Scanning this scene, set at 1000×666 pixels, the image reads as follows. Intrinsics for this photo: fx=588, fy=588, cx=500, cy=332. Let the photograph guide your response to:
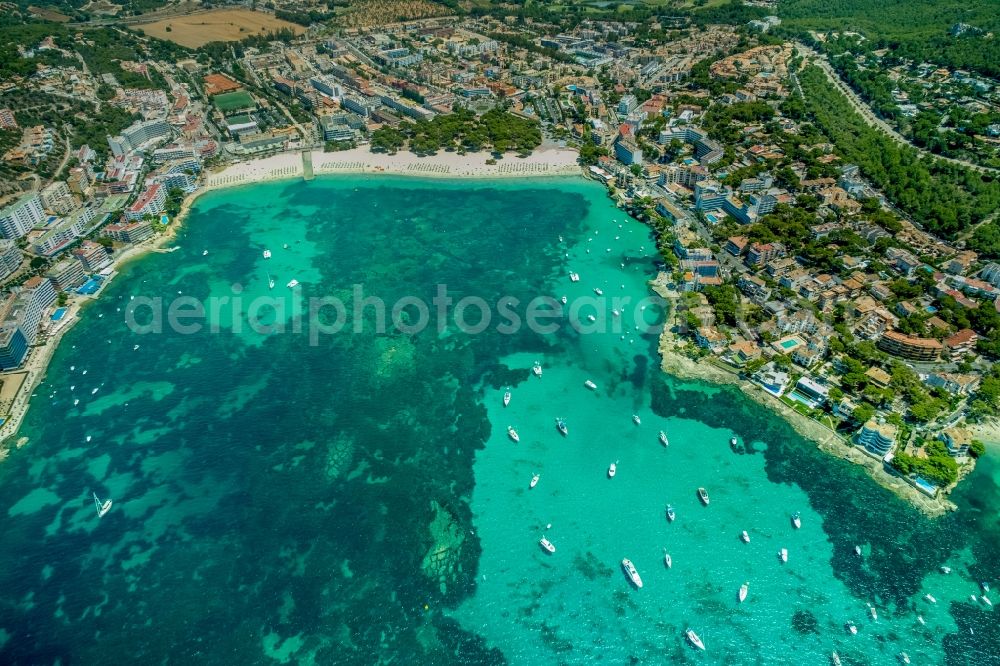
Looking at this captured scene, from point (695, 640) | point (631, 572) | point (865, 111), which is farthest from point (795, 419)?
point (865, 111)

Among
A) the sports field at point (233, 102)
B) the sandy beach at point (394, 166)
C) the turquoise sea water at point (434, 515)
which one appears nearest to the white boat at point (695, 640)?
the turquoise sea water at point (434, 515)

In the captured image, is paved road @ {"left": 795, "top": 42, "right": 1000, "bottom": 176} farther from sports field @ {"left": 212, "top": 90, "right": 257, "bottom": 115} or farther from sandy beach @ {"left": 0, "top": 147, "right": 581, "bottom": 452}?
sports field @ {"left": 212, "top": 90, "right": 257, "bottom": 115}

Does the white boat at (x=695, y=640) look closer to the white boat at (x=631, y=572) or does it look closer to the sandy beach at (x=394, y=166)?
the white boat at (x=631, y=572)

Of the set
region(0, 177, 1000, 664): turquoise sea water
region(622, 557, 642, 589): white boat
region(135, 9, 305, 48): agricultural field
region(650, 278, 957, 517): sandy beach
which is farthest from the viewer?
region(135, 9, 305, 48): agricultural field

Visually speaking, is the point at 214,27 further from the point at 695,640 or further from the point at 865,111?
the point at 695,640

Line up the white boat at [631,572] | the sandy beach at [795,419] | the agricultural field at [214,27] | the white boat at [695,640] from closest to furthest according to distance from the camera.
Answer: the white boat at [695,640] → the white boat at [631,572] → the sandy beach at [795,419] → the agricultural field at [214,27]

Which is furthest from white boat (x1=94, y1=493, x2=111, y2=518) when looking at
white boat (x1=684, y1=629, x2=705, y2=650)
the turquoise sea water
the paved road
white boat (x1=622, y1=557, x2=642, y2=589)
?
the paved road

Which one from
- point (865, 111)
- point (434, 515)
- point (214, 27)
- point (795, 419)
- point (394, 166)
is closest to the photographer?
point (434, 515)
